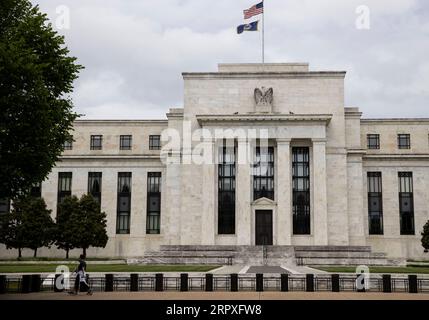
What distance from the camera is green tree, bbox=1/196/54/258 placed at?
63.0 m

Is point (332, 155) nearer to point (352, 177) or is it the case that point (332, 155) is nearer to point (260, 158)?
point (352, 177)

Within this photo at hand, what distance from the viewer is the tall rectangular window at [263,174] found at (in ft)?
217

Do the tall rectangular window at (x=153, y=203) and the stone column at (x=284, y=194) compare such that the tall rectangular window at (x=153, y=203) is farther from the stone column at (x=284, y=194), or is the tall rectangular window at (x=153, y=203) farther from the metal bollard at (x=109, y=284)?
the metal bollard at (x=109, y=284)

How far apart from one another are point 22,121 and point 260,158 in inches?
1552

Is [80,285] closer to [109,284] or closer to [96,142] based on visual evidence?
[109,284]

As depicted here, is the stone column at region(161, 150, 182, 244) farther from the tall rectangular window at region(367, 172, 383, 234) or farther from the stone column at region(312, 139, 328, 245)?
the tall rectangular window at region(367, 172, 383, 234)

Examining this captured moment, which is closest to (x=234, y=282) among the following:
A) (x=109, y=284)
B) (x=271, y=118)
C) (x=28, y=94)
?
(x=109, y=284)

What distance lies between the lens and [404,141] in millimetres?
71500

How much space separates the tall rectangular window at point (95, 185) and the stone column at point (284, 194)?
22384mm

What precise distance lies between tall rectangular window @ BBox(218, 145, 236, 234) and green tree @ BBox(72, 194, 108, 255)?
13178 millimetres

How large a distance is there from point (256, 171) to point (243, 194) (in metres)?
3.34

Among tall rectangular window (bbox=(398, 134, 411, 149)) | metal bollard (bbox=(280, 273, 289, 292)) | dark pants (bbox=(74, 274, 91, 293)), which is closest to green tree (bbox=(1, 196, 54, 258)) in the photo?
dark pants (bbox=(74, 274, 91, 293))

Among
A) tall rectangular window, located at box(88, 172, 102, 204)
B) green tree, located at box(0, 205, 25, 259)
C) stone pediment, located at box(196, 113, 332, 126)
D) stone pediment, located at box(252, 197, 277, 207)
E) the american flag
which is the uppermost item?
the american flag

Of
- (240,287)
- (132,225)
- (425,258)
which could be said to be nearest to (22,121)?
(240,287)
